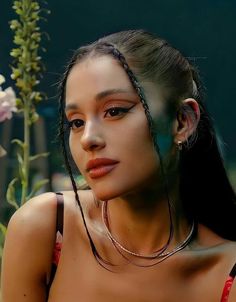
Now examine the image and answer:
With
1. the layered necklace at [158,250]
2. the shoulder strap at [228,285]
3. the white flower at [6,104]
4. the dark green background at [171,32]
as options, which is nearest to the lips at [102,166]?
the layered necklace at [158,250]

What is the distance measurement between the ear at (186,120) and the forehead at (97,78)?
0.14 m

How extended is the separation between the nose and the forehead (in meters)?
0.07

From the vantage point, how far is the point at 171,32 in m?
3.36

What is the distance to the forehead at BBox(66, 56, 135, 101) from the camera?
71.8 inches

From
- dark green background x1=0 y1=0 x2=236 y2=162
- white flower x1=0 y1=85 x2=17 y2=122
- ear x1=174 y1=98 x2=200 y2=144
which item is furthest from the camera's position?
dark green background x1=0 y1=0 x2=236 y2=162

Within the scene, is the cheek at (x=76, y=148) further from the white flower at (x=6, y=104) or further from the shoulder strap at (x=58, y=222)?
the white flower at (x=6, y=104)

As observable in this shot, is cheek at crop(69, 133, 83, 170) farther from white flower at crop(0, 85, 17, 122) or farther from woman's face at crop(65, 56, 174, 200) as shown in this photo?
white flower at crop(0, 85, 17, 122)

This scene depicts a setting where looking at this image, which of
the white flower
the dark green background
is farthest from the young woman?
the dark green background

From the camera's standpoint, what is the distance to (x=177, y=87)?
191 centimetres

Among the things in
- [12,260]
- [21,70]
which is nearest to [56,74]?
[21,70]

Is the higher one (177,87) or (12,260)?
(177,87)

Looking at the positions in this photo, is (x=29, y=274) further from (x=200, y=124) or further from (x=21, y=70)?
(x=21, y=70)

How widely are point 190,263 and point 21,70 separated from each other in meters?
0.84

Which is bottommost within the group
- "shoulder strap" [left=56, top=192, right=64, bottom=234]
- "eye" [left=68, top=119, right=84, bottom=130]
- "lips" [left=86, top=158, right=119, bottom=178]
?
"shoulder strap" [left=56, top=192, right=64, bottom=234]
